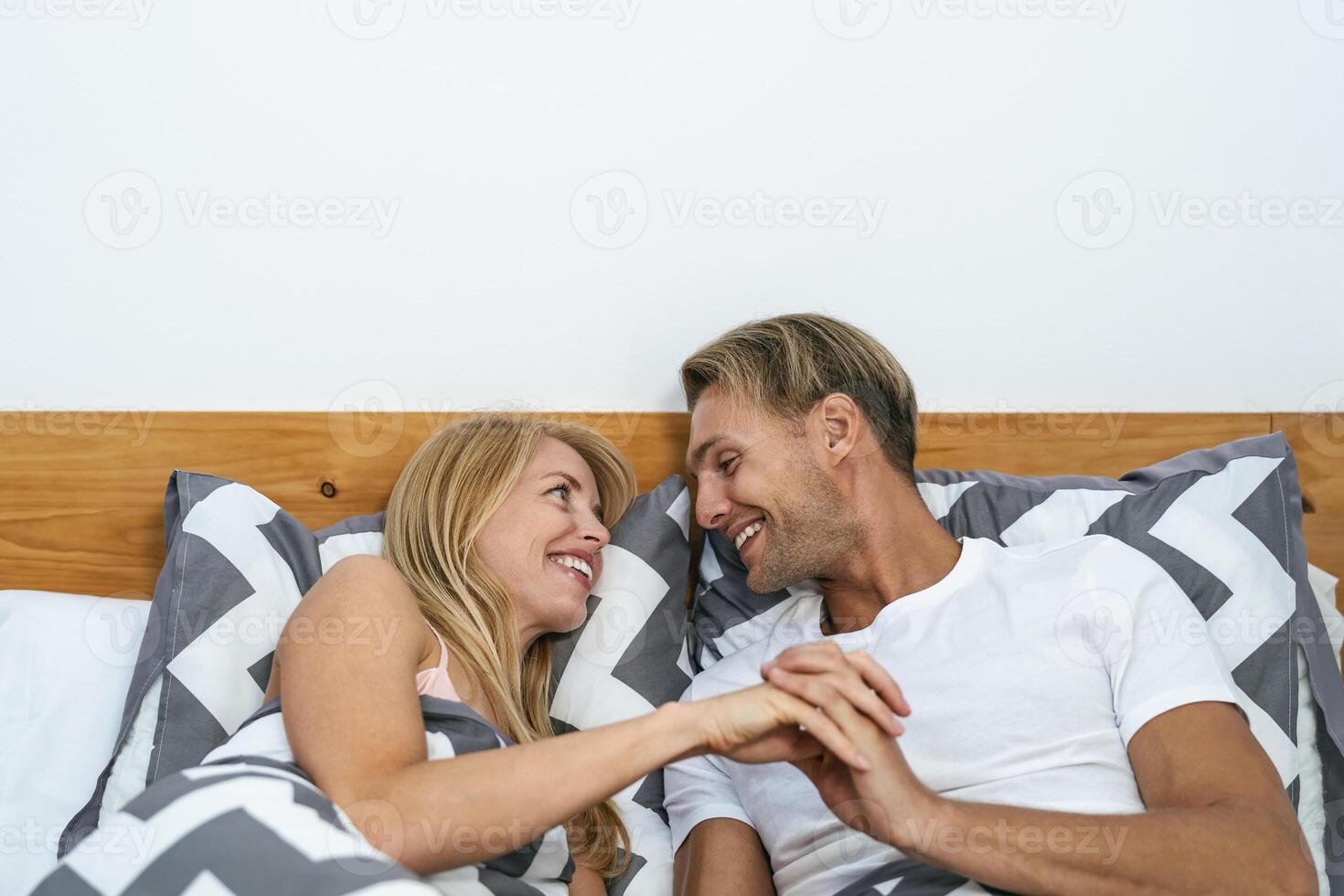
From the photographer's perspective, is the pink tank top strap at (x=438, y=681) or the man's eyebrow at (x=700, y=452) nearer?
the pink tank top strap at (x=438, y=681)

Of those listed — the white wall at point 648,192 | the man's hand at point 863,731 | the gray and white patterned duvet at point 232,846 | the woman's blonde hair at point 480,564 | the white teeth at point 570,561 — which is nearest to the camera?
the gray and white patterned duvet at point 232,846

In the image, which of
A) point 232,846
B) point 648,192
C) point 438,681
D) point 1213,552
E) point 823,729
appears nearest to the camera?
point 232,846

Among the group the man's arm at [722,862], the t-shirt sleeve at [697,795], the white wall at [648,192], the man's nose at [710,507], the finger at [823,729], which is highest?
the white wall at [648,192]

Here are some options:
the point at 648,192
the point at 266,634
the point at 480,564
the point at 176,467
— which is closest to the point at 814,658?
the point at 480,564

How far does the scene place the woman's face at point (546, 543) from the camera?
1.27m

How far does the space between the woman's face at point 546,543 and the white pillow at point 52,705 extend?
1.53ft

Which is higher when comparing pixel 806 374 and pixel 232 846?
pixel 806 374

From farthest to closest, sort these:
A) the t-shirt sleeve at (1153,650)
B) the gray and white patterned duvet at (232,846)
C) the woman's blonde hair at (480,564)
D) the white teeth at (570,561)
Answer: the white teeth at (570,561) < the woman's blonde hair at (480,564) < the t-shirt sleeve at (1153,650) < the gray and white patterned duvet at (232,846)

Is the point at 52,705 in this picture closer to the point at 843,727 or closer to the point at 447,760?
the point at 447,760

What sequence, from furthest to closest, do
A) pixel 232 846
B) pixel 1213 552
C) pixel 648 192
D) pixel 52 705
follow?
pixel 648 192 → pixel 1213 552 → pixel 52 705 → pixel 232 846

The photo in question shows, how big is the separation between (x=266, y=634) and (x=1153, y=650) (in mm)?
1006

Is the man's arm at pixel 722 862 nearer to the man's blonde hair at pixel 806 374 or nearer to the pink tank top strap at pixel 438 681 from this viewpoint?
the pink tank top strap at pixel 438 681

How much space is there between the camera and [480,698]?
1.18m

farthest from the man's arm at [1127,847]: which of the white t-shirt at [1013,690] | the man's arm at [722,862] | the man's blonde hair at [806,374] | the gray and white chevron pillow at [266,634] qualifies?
the man's blonde hair at [806,374]
